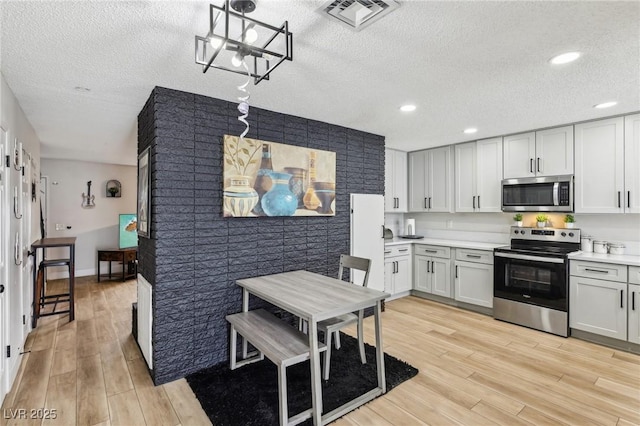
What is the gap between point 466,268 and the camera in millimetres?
4312

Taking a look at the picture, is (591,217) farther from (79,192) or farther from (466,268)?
(79,192)

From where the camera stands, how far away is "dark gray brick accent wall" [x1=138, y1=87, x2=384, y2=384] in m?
2.61

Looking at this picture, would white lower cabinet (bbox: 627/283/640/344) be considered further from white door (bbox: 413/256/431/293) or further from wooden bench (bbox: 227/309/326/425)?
wooden bench (bbox: 227/309/326/425)

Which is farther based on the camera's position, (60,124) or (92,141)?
(92,141)

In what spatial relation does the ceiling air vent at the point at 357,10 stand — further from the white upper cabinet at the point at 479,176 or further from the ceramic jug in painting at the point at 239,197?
the white upper cabinet at the point at 479,176

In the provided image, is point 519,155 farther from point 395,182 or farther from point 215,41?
point 215,41

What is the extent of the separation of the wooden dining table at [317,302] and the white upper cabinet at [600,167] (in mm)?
2841

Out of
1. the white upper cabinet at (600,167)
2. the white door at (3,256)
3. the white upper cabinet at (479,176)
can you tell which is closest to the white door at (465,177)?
the white upper cabinet at (479,176)

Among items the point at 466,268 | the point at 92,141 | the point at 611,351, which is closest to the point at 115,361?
the point at 92,141

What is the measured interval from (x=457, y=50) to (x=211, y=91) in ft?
6.31

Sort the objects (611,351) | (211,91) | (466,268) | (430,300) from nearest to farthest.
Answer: (211,91)
(611,351)
(466,268)
(430,300)

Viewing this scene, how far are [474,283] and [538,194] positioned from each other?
1.36 m

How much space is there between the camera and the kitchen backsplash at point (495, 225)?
3.57m

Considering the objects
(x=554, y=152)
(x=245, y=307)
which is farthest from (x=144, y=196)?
(x=554, y=152)
